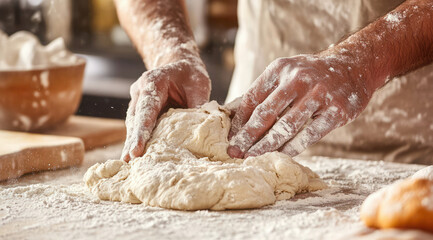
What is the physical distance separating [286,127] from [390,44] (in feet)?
1.61

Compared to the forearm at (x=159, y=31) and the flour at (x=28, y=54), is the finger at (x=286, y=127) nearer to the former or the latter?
the forearm at (x=159, y=31)

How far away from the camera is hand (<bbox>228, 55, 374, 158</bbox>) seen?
1.39 m

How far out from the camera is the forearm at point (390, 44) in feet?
4.99

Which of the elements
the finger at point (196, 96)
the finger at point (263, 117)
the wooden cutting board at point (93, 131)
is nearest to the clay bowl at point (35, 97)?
the wooden cutting board at point (93, 131)

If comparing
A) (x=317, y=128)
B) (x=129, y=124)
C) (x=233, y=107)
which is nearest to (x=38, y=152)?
(x=129, y=124)

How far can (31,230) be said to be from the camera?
1116 millimetres

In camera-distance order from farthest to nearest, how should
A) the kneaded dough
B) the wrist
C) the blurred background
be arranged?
1. the blurred background
2. the wrist
3. the kneaded dough

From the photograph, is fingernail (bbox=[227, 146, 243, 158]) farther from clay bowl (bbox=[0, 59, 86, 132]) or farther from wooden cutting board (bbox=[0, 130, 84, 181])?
clay bowl (bbox=[0, 59, 86, 132])

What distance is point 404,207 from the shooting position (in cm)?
92

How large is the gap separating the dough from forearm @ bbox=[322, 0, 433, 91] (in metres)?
0.59

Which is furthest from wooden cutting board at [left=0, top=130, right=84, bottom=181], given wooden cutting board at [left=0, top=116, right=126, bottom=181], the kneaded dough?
the kneaded dough

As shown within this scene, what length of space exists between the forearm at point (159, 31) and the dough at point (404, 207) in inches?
35.8

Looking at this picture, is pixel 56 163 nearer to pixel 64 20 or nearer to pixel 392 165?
pixel 392 165

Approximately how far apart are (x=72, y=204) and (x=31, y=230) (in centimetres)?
17
